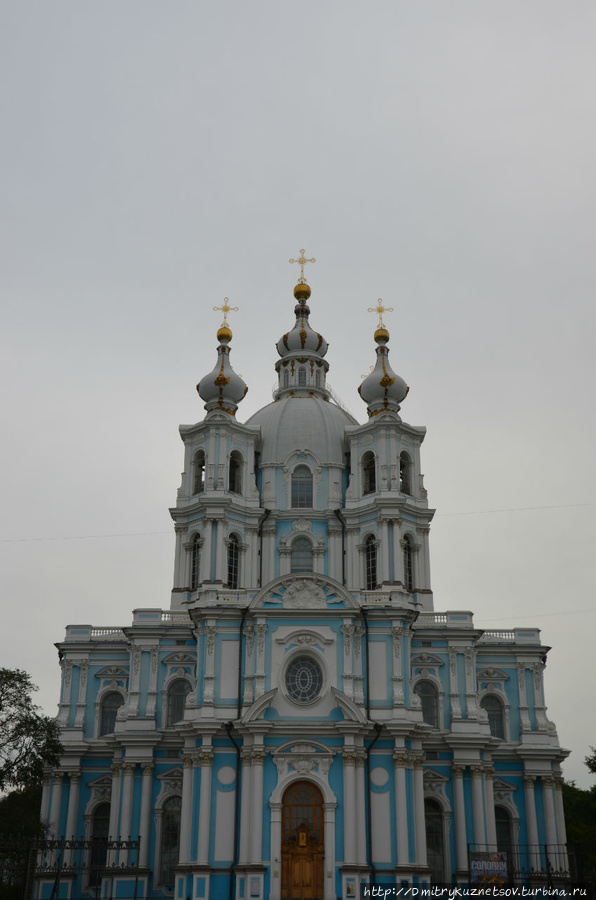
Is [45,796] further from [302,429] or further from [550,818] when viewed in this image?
[550,818]

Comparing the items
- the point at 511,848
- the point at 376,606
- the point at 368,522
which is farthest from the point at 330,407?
the point at 511,848

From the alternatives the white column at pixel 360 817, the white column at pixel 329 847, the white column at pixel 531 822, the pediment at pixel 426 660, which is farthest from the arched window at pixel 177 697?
the white column at pixel 531 822

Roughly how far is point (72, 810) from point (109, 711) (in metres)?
4.35

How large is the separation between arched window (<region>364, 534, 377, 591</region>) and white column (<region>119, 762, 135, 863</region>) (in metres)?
13.3

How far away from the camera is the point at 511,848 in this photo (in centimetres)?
4150

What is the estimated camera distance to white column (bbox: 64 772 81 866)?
4074cm

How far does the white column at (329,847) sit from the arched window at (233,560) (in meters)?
12.5

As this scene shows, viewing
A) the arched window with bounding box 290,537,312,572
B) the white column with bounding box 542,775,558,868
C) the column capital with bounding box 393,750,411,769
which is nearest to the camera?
the column capital with bounding box 393,750,411,769

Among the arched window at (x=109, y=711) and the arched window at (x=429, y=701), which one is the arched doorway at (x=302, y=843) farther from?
the arched window at (x=109, y=711)

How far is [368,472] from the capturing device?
4828 centimetres

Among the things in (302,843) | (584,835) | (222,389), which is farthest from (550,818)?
(222,389)

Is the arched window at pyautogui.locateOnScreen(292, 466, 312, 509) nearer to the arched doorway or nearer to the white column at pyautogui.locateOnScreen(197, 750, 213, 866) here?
the white column at pyautogui.locateOnScreen(197, 750, 213, 866)

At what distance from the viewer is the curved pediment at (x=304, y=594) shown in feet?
126

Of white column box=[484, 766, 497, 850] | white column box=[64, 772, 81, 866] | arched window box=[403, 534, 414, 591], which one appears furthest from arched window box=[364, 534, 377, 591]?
white column box=[64, 772, 81, 866]
